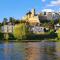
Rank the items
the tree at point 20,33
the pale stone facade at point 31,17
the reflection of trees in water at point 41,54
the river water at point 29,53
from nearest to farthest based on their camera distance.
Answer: the reflection of trees in water at point 41,54
the river water at point 29,53
the tree at point 20,33
the pale stone facade at point 31,17

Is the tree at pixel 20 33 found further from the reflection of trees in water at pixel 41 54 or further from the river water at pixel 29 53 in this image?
the reflection of trees in water at pixel 41 54

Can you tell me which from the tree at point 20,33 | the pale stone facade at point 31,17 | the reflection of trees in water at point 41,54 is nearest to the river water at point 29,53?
the reflection of trees in water at point 41,54

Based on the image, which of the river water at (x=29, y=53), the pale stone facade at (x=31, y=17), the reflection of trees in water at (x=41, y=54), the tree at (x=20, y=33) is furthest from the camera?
the pale stone facade at (x=31, y=17)

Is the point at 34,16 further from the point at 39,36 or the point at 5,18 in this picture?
the point at 39,36

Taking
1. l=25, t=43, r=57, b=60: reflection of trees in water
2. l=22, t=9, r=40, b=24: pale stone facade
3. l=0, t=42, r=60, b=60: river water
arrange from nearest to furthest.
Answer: l=25, t=43, r=57, b=60: reflection of trees in water
l=0, t=42, r=60, b=60: river water
l=22, t=9, r=40, b=24: pale stone facade

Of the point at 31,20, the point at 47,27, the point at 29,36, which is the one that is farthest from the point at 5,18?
the point at 29,36

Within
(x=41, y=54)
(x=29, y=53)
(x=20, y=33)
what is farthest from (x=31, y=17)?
(x=41, y=54)

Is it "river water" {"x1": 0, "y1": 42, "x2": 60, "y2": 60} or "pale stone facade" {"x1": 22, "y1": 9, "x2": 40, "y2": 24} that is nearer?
"river water" {"x1": 0, "y1": 42, "x2": 60, "y2": 60}

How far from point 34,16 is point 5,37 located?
68.2 metres

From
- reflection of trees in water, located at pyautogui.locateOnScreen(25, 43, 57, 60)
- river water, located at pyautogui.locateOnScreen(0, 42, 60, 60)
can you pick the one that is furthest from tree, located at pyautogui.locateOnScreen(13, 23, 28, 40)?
reflection of trees in water, located at pyautogui.locateOnScreen(25, 43, 57, 60)

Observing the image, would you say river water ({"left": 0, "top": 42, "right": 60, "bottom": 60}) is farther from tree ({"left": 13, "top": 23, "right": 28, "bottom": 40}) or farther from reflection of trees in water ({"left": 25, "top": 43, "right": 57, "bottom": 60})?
tree ({"left": 13, "top": 23, "right": 28, "bottom": 40})

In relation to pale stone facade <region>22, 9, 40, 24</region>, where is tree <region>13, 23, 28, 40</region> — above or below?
below

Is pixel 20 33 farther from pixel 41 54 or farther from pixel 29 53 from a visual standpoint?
pixel 41 54

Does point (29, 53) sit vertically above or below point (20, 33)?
below
